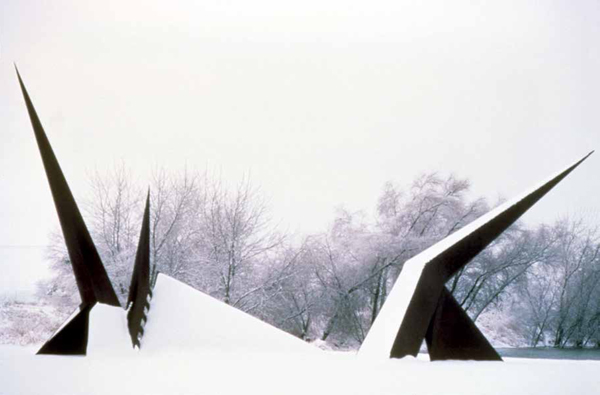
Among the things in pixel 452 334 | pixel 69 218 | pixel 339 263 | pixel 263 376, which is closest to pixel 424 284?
pixel 452 334

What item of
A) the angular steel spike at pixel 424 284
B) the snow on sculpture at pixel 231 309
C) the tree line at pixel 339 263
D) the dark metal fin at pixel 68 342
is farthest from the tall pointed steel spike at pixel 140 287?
the tree line at pixel 339 263

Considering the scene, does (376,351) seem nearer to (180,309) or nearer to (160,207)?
(180,309)

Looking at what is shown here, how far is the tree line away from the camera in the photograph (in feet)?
59.5

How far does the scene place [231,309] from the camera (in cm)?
735

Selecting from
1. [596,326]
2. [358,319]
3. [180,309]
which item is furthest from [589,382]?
[596,326]

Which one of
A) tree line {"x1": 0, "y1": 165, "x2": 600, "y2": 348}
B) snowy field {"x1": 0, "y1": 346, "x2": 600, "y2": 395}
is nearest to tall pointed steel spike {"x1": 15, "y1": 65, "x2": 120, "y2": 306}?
snowy field {"x1": 0, "y1": 346, "x2": 600, "y2": 395}

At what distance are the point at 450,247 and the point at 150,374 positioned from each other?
4.41m

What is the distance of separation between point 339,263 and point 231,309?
1391 cm

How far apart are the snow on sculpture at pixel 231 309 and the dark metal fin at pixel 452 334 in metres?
0.01

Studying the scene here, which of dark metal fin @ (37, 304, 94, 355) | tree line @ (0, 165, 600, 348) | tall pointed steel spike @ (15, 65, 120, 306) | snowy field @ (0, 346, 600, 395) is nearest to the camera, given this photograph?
snowy field @ (0, 346, 600, 395)

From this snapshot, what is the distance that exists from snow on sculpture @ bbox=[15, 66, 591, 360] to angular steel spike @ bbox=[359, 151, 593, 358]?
1 cm

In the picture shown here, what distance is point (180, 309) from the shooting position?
23.8 feet

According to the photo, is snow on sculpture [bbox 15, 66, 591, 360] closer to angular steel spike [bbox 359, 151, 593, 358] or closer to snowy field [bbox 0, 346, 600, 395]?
angular steel spike [bbox 359, 151, 593, 358]

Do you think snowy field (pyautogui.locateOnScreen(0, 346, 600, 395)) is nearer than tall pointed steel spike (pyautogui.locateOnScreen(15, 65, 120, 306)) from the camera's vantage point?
Yes
